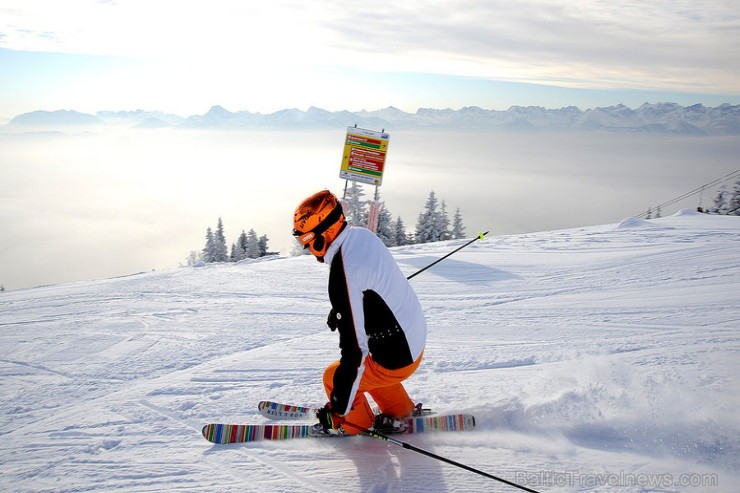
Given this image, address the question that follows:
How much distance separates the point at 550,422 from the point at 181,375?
12.2 feet

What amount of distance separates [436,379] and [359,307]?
6.60ft

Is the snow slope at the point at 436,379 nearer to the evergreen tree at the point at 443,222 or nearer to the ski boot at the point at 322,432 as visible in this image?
the ski boot at the point at 322,432

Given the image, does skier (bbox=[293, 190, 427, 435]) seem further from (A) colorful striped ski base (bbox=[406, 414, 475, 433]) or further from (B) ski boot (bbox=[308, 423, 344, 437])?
(A) colorful striped ski base (bbox=[406, 414, 475, 433])

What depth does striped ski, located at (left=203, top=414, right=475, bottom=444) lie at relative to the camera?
3871 mm

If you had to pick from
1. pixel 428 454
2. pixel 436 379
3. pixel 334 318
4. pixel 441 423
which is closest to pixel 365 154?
pixel 436 379

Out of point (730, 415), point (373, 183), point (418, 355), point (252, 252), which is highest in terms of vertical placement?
point (373, 183)

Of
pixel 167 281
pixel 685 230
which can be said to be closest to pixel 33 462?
pixel 167 281

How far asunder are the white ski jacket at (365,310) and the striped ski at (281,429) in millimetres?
680

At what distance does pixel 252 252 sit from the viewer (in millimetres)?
42094

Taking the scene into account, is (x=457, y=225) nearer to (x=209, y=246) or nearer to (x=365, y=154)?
(x=209, y=246)

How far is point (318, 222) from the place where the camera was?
131 inches

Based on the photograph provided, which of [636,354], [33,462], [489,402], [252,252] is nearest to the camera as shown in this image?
[33,462]

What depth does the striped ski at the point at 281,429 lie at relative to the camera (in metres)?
3.87

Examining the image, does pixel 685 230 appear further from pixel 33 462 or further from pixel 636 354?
pixel 33 462
